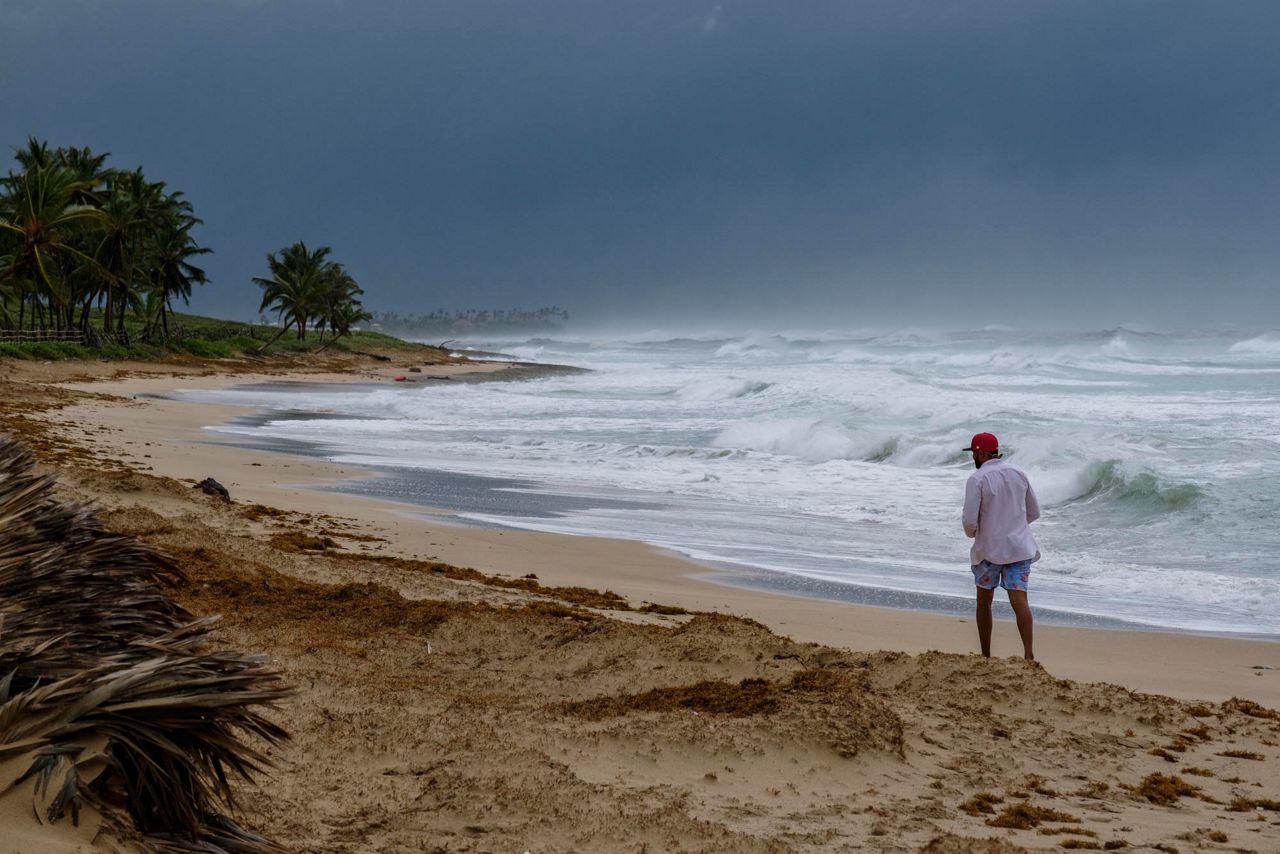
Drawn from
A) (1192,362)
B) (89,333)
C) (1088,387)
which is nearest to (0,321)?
(89,333)

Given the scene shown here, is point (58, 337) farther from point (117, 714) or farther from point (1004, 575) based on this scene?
point (117, 714)

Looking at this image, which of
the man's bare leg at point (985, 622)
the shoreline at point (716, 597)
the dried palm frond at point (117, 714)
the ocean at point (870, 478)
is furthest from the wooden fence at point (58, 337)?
the dried palm frond at point (117, 714)

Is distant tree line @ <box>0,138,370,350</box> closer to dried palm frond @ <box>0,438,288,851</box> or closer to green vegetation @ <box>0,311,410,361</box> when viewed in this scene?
green vegetation @ <box>0,311,410,361</box>

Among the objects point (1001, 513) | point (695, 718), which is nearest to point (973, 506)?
point (1001, 513)

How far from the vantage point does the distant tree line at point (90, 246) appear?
115 ft

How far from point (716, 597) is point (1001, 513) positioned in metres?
2.49

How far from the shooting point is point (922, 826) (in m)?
3.60

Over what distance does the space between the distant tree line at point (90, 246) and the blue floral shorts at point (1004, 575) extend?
3185 cm

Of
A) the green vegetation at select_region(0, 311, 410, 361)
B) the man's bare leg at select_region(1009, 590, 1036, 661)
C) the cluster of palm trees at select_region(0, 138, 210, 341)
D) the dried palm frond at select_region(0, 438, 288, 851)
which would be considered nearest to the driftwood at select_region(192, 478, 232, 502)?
the man's bare leg at select_region(1009, 590, 1036, 661)

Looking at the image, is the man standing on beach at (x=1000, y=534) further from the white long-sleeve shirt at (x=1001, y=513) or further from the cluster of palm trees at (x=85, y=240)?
the cluster of palm trees at (x=85, y=240)

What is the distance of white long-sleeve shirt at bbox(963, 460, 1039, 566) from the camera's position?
675cm

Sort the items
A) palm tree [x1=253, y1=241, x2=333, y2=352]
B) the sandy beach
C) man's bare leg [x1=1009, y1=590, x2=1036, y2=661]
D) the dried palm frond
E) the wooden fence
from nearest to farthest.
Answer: the dried palm frond
the sandy beach
man's bare leg [x1=1009, y1=590, x2=1036, y2=661]
the wooden fence
palm tree [x1=253, y1=241, x2=333, y2=352]

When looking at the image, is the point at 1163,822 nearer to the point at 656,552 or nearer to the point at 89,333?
the point at 656,552

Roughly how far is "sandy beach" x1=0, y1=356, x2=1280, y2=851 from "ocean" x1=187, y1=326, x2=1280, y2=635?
4.52 feet
